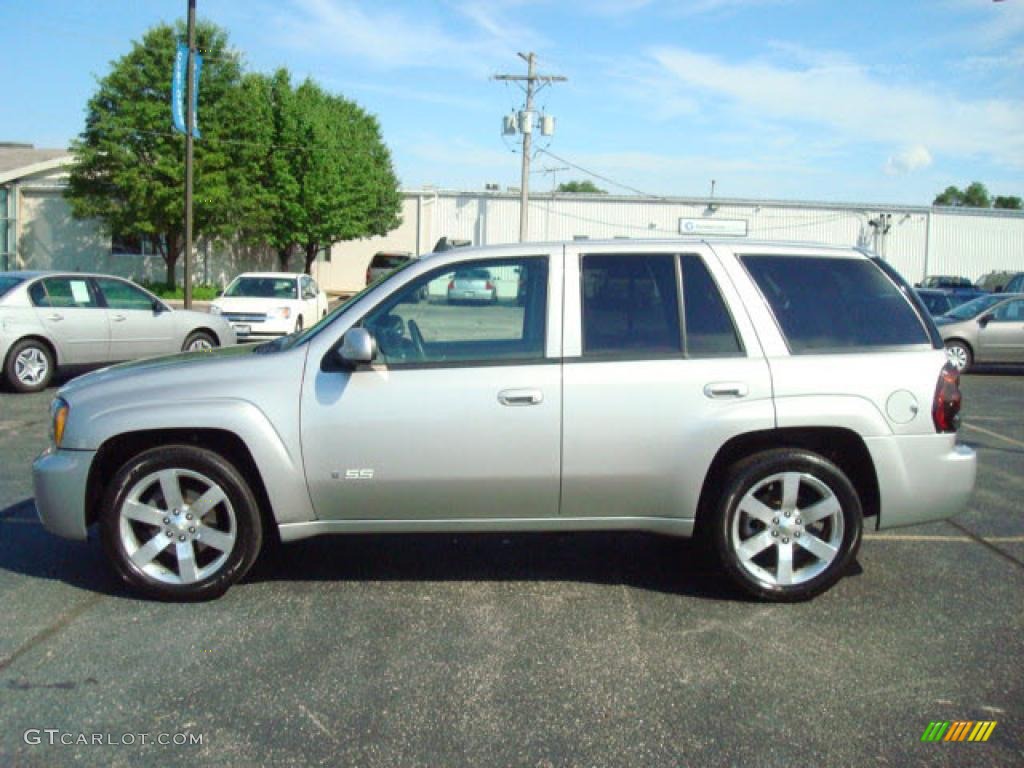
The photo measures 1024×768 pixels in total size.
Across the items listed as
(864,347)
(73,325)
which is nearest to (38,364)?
(73,325)

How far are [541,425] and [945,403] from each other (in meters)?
2.05

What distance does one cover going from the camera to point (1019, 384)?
53.2 feet

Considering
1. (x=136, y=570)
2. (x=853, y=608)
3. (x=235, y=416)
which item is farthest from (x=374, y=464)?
(x=853, y=608)

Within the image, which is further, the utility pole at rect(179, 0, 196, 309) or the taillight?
the utility pole at rect(179, 0, 196, 309)

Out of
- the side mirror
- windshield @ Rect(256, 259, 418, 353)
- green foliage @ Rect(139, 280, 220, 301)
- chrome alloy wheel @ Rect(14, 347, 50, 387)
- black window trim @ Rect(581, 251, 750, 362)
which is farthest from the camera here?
green foliage @ Rect(139, 280, 220, 301)

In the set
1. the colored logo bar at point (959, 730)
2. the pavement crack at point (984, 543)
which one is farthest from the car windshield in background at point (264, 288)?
the colored logo bar at point (959, 730)

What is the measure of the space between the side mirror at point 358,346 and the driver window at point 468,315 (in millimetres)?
215

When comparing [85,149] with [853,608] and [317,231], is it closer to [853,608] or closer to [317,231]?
[317,231]

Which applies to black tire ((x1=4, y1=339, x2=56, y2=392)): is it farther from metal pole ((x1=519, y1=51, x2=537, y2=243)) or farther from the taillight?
metal pole ((x1=519, y1=51, x2=537, y2=243))

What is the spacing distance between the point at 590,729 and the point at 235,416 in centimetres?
228

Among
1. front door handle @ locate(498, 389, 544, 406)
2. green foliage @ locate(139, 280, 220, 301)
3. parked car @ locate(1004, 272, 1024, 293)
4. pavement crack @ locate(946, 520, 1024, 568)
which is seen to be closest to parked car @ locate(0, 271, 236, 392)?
front door handle @ locate(498, 389, 544, 406)

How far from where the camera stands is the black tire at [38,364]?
1205cm

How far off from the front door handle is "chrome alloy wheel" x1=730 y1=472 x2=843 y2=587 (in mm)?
1153

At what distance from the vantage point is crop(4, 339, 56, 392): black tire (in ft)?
39.5
